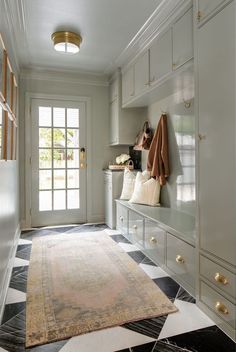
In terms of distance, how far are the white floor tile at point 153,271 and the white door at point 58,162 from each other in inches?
77.0

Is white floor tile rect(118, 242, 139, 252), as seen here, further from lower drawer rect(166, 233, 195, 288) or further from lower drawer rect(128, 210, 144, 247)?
lower drawer rect(166, 233, 195, 288)

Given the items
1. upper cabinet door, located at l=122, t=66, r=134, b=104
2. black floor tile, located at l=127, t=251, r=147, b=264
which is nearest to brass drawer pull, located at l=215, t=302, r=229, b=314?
black floor tile, located at l=127, t=251, r=147, b=264

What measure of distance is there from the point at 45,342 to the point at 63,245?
5.46ft

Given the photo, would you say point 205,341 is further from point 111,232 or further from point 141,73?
point 141,73

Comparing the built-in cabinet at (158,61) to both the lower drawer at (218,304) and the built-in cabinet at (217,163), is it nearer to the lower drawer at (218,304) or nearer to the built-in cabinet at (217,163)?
the built-in cabinet at (217,163)

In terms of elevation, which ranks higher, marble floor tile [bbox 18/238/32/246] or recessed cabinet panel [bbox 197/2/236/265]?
recessed cabinet panel [bbox 197/2/236/265]

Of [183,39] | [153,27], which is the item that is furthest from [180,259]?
[153,27]

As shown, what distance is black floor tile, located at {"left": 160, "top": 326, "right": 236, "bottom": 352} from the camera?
4.55 feet

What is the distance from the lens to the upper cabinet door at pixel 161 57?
94.6 inches

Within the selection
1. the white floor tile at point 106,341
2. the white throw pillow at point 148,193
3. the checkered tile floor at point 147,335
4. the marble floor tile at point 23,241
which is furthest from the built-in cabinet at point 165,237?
the marble floor tile at point 23,241

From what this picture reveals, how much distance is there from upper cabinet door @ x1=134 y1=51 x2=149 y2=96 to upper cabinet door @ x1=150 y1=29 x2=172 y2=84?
123 mm

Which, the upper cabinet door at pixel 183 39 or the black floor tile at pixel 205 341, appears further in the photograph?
the upper cabinet door at pixel 183 39

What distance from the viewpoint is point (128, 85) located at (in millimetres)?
3471

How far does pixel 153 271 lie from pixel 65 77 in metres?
3.21
